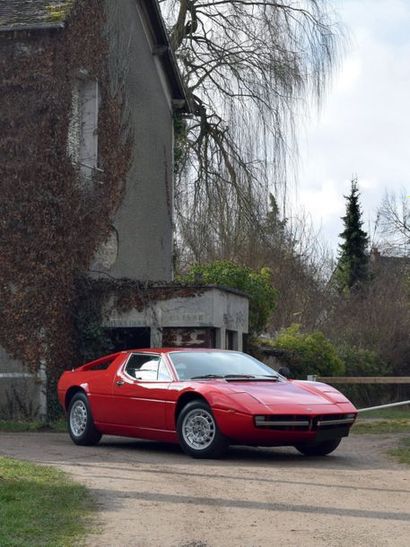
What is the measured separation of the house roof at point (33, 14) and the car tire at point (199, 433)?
9.03m

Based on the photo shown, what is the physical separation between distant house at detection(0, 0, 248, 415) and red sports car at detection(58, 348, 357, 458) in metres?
4.65

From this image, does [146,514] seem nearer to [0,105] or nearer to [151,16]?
[0,105]

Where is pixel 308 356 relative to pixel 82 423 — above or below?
above

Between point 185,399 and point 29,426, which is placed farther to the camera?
point 29,426

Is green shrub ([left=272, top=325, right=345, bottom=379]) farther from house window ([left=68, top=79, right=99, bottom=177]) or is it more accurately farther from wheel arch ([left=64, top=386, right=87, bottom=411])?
wheel arch ([left=64, top=386, right=87, bottom=411])

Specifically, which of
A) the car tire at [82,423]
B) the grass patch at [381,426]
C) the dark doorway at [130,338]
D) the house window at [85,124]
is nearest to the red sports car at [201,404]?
the car tire at [82,423]

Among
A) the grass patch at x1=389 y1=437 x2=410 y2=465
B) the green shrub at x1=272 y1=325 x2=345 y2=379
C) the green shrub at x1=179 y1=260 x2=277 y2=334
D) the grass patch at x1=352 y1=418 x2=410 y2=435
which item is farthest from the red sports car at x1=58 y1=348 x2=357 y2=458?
the green shrub at x1=272 y1=325 x2=345 y2=379

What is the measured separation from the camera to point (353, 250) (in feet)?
159

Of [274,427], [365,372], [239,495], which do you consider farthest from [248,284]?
[239,495]

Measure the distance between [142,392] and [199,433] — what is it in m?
1.22

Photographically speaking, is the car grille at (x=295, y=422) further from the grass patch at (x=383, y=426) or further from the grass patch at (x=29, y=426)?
the grass patch at (x=29, y=426)

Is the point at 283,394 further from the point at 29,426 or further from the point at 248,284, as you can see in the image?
the point at 248,284

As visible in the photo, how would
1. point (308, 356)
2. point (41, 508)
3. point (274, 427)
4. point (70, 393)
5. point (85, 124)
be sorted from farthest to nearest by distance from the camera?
point (308, 356) → point (85, 124) → point (70, 393) → point (274, 427) → point (41, 508)

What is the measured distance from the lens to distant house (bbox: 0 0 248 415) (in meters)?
19.0
